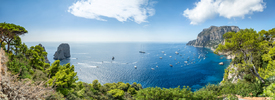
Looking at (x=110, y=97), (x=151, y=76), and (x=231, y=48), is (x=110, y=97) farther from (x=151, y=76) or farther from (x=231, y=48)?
(x=151, y=76)

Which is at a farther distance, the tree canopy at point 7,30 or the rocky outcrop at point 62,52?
the rocky outcrop at point 62,52

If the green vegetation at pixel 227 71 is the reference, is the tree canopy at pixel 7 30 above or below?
above

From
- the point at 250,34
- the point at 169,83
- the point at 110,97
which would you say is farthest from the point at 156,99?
the point at 169,83

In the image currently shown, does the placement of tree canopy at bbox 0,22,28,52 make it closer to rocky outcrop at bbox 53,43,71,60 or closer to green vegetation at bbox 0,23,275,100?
green vegetation at bbox 0,23,275,100

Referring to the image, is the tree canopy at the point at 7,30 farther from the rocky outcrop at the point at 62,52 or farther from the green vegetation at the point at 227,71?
the rocky outcrop at the point at 62,52

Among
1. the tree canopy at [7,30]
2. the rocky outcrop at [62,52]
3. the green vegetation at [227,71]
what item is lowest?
the rocky outcrop at [62,52]

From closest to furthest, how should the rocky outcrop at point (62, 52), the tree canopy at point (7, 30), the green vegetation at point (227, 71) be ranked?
the green vegetation at point (227, 71) → the tree canopy at point (7, 30) → the rocky outcrop at point (62, 52)

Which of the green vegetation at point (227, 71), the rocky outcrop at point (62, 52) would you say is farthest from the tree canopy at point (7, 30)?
the rocky outcrop at point (62, 52)

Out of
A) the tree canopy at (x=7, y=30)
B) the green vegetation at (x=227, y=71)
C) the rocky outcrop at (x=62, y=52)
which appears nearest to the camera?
the green vegetation at (x=227, y=71)

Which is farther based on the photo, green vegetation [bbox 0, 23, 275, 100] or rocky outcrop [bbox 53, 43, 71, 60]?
rocky outcrop [bbox 53, 43, 71, 60]

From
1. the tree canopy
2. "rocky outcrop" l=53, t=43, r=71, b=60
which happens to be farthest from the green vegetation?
"rocky outcrop" l=53, t=43, r=71, b=60

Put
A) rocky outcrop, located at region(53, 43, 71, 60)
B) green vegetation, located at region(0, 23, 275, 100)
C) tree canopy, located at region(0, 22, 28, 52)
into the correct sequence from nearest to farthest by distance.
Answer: green vegetation, located at region(0, 23, 275, 100) < tree canopy, located at region(0, 22, 28, 52) < rocky outcrop, located at region(53, 43, 71, 60)
